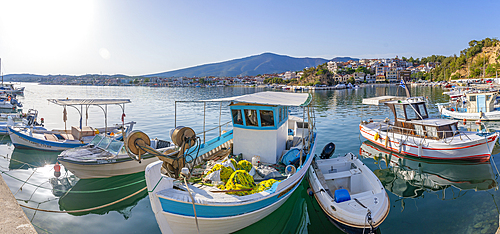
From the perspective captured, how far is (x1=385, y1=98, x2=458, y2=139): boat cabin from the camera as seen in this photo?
42.1 feet

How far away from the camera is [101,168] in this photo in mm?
10648

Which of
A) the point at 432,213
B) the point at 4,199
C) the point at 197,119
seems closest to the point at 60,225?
the point at 4,199

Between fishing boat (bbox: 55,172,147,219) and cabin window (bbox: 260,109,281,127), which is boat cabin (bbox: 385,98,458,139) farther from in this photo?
fishing boat (bbox: 55,172,147,219)

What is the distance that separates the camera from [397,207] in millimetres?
8562

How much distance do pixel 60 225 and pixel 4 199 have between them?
270 centimetres

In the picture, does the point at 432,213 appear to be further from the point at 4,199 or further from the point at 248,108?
the point at 4,199

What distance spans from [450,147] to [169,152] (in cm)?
1289

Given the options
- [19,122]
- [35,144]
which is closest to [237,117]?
[35,144]

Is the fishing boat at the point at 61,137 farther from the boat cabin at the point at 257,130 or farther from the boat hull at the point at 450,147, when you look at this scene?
the boat hull at the point at 450,147

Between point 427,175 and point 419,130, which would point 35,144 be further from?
point 419,130

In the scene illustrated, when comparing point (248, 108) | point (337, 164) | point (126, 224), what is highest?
point (248, 108)

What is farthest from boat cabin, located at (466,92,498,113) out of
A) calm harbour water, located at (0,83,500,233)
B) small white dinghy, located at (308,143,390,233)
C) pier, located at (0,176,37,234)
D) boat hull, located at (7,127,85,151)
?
boat hull, located at (7,127,85,151)

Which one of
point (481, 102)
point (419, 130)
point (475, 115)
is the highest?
point (481, 102)

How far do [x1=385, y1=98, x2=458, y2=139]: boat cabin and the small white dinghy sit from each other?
619 centimetres
